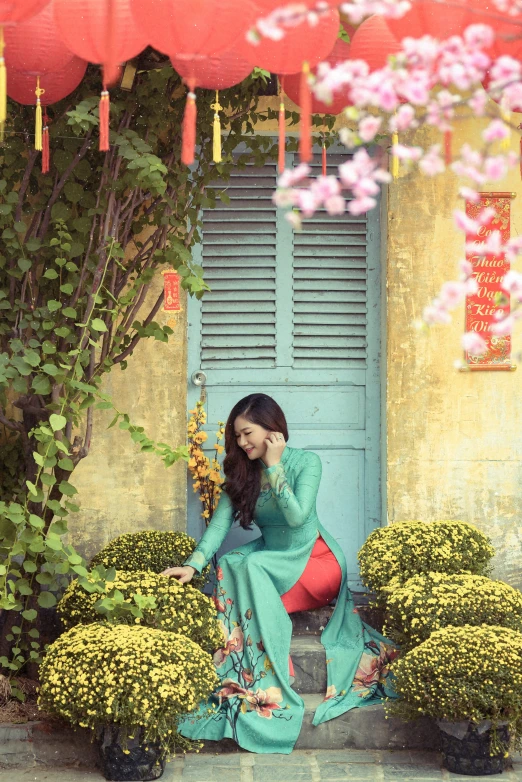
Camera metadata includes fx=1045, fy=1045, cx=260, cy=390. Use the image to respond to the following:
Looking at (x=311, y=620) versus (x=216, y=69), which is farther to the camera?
(x=311, y=620)

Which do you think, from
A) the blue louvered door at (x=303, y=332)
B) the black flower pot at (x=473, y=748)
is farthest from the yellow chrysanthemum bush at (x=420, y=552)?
the black flower pot at (x=473, y=748)

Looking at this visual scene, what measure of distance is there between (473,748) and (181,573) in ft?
5.18

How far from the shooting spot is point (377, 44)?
163 inches

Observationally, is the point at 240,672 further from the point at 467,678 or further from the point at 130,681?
the point at 467,678

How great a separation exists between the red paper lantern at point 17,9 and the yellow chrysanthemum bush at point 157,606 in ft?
7.94

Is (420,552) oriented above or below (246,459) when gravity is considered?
below

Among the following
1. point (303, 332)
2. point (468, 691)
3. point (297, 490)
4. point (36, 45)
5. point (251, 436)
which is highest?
point (36, 45)

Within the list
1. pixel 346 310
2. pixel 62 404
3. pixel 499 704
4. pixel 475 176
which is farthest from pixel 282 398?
pixel 475 176

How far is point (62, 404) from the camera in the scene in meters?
4.74

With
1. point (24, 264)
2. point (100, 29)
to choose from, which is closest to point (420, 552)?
point (24, 264)

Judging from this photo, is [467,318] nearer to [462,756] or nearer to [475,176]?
[462,756]

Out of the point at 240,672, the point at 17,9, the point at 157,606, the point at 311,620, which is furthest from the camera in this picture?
the point at 311,620

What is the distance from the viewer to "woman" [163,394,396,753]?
16.1ft

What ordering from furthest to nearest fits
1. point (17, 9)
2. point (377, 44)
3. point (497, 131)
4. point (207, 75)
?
point (377, 44) < point (207, 75) < point (17, 9) < point (497, 131)
